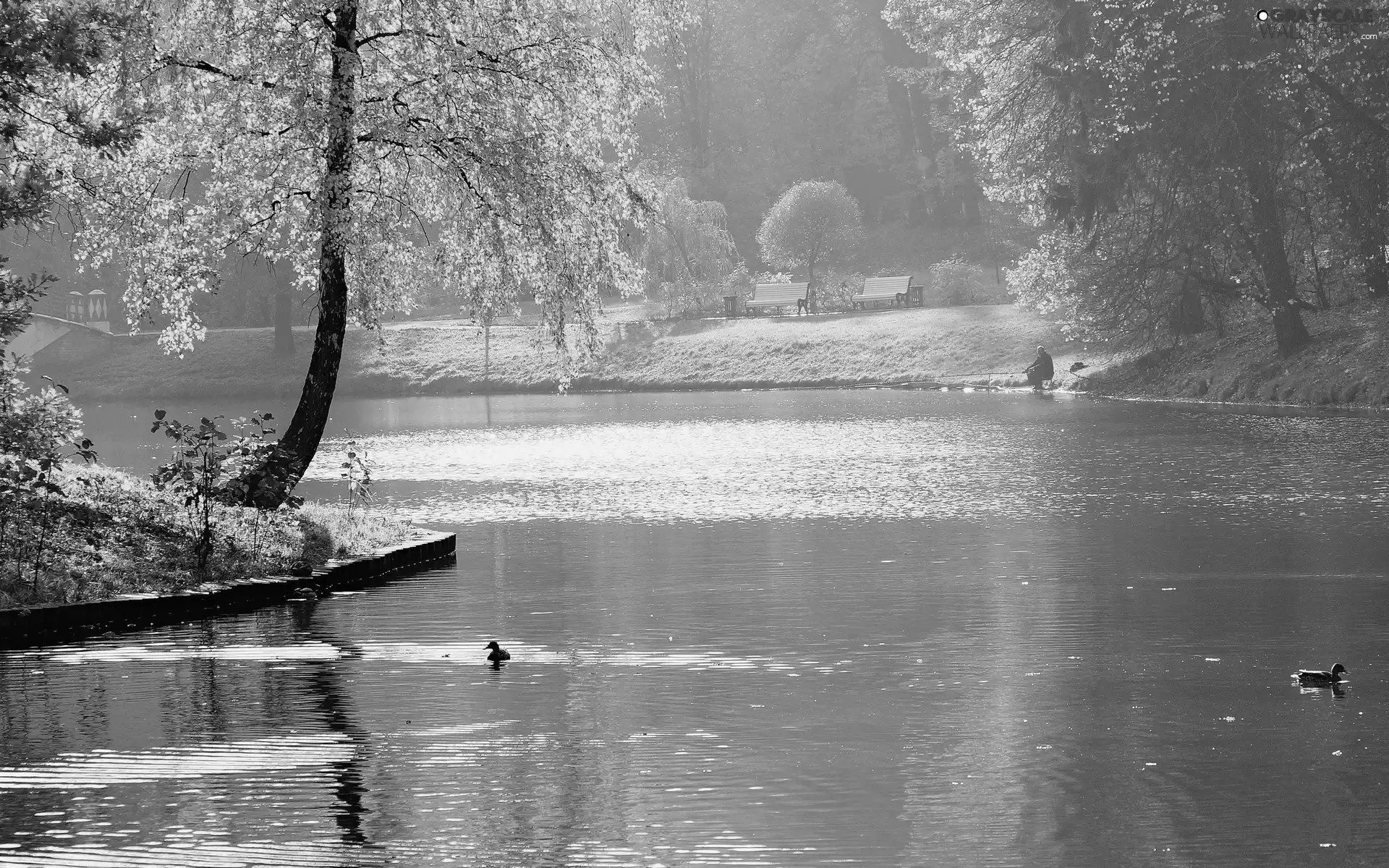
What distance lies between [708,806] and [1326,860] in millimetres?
2903

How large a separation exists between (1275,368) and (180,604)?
3411 centimetres

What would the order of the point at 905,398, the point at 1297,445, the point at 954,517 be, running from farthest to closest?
the point at 905,398, the point at 1297,445, the point at 954,517

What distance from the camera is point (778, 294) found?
7262 cm

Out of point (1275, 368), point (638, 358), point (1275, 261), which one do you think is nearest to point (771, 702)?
point (1275, 368)

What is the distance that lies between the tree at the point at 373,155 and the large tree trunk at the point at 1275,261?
25554 mm

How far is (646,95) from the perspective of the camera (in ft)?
65.3

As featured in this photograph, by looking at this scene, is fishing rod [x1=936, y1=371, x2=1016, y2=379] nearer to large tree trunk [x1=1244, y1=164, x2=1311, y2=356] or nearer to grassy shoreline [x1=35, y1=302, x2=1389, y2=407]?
grassy shoreline [x1=35, y1=302, x2=1389, y2=407]

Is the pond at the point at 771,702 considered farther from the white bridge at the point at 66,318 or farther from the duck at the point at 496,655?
the white bridge at the point at 66,318

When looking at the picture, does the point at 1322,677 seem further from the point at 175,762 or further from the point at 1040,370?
the point at 1040,370

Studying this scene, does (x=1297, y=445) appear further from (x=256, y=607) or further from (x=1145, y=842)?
(x=1145, y=842)

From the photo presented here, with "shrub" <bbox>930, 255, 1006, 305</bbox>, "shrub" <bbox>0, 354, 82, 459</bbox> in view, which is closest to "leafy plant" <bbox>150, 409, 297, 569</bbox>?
"shrub" <bbox>0, 354, 82, 459</bbox>

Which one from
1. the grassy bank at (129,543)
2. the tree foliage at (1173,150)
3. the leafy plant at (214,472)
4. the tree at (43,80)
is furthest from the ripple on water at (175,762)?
the tree foliage at (1173,150)

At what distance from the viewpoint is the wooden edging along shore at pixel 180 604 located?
13383 mm

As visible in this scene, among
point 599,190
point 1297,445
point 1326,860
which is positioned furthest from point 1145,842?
point 1297,445
